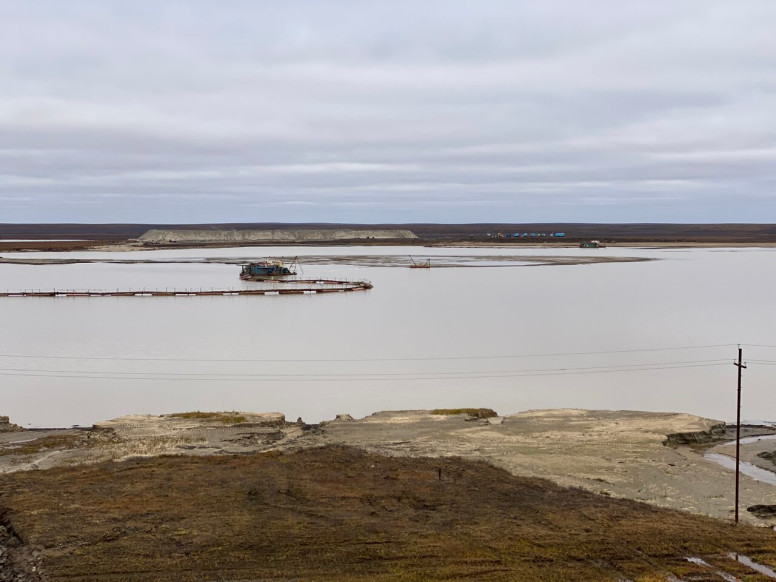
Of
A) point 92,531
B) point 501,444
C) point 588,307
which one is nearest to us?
point 92,531

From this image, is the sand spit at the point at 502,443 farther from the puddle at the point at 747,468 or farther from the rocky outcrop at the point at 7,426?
the rocky outcrop at the point at 7,426

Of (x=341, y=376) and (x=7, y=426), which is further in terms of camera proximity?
(x=341, y=376)

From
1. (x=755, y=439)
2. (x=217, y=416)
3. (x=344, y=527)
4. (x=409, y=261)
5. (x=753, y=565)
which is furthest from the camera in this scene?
(x=409, y=261)

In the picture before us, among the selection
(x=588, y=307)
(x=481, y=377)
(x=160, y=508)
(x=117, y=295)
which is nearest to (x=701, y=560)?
(x=160, y=508)

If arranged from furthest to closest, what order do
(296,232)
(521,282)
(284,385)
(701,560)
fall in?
1. (296,232)
2. (521,282)
3. (284,385)
4. (701,560)

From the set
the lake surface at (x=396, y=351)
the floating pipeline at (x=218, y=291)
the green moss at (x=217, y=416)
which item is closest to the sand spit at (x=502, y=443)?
the green moss at (x=217, y=416)

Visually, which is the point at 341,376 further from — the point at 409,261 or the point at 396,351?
the point at 409,261

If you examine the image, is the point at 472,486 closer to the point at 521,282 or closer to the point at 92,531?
the point at 92,531

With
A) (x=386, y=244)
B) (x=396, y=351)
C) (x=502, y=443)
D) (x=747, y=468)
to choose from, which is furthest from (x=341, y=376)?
(x=386, y=244)
